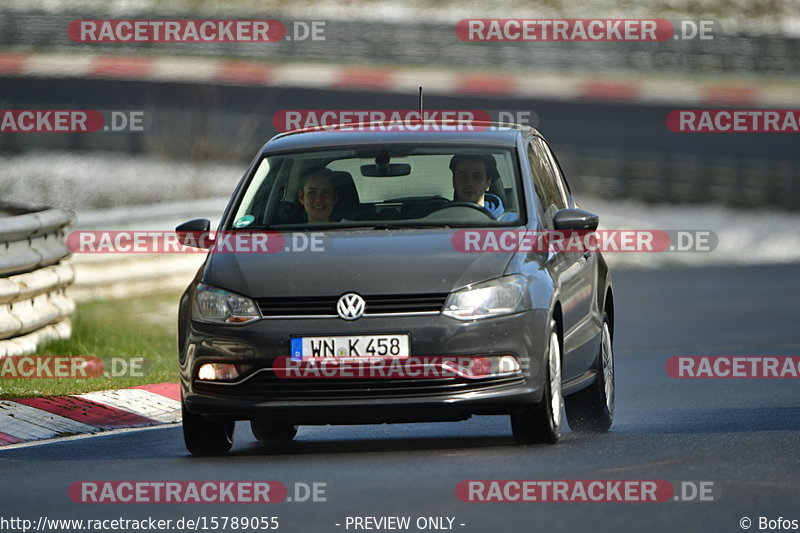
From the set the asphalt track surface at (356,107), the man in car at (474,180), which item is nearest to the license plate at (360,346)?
the man in car at (474,180)

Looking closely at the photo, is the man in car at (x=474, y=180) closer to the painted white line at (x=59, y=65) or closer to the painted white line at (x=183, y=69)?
the painted white line at (x=59, y=65)

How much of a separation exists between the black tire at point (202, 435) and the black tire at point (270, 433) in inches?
37.4

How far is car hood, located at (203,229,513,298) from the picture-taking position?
8688 millimetres

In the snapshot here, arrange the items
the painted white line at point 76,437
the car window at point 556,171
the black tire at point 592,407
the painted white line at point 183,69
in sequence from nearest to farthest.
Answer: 1. the painted white line at point 76,437
2. the black tire at point 592,407
3. the car window at point 556,171
4. the painted white line at point 183,69

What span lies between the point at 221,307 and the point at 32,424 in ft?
6.94

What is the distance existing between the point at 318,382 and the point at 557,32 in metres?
36.8

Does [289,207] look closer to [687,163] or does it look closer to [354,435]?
[354,435]

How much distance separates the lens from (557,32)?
44.6 metres

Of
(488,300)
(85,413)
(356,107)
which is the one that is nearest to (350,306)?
(488,300)

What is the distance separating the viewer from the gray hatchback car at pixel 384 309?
340 inches

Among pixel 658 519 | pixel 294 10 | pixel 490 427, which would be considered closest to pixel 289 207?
pixel 490 427

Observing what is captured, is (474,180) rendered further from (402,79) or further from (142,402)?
(402,79)

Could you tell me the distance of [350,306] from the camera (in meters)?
8.64

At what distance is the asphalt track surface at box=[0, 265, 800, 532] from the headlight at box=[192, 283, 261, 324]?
2.30 feet
